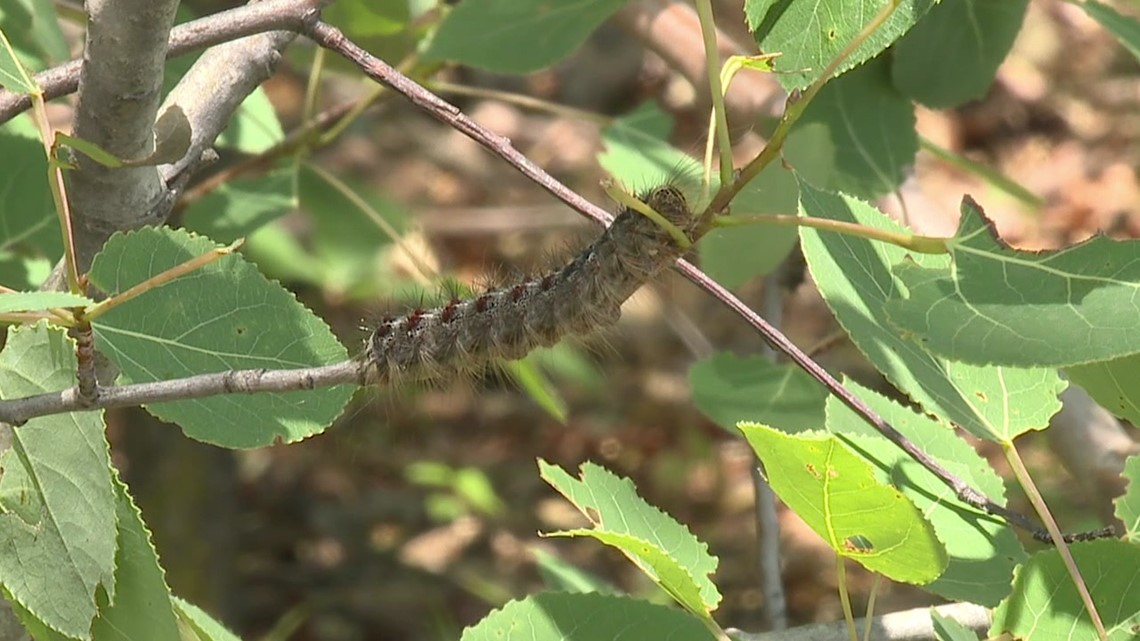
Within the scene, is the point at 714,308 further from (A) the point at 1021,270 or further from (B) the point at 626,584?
(A) the point at 1021,270

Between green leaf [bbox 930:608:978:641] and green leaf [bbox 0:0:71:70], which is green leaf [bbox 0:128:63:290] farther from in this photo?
green leaf [bbox 930:608:978:641]

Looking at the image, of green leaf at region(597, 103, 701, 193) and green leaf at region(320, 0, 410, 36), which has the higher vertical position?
green leaf at region(320, 0, 410, 36)

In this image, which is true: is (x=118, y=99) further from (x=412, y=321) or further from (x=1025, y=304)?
(x=1025, y=304)

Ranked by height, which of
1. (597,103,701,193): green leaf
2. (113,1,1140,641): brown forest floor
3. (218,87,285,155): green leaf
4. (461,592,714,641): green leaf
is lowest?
(113,1,1140,641): brown forest floor

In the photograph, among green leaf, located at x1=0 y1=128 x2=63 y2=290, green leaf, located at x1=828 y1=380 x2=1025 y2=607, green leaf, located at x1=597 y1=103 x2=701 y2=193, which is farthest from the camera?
green leaf, located at x1=597 y1=103 x2=701 y2=193

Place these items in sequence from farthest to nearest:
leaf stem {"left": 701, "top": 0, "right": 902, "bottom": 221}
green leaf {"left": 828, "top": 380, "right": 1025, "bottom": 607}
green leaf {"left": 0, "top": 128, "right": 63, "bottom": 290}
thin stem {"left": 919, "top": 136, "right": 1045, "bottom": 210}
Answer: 1. thin stem {"left": 919, "top": 136, "right": 1045, "bottom": 210}
2. green leaf {"left": 0, "top": 128, "right": 63, "bottom": 290}
3. green leaf {"left": 828, "top": 380, "right": 1025, "bottom": 607}
4. leaf stem {"left": 701, "top": 0, "right": 902, "bottom": 221}

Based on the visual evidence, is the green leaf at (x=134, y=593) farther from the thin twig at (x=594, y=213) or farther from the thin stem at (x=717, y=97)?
the thin stem at (x=717, y=97)

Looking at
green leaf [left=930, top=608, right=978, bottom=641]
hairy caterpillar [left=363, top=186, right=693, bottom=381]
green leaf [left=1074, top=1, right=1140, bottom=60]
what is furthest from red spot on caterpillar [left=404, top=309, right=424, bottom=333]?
green leaf [left=1074, top=1, right=1140, bottom=60]

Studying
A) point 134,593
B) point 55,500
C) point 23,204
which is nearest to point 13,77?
point 55,500
